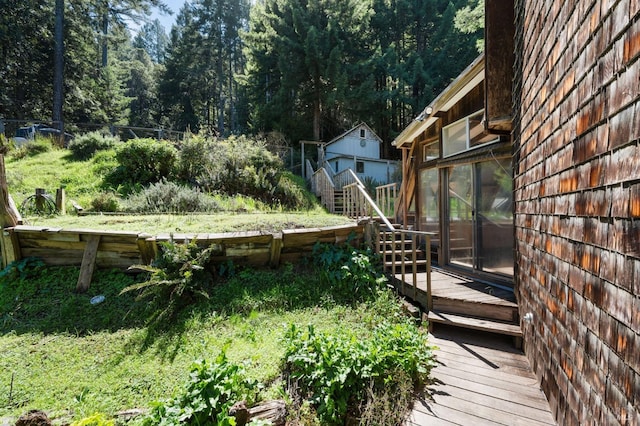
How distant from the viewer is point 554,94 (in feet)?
6.70

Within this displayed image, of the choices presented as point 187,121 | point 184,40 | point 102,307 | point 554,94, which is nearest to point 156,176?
point 102,307

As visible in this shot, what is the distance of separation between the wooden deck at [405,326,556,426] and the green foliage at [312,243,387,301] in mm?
1224

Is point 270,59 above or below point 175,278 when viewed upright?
above

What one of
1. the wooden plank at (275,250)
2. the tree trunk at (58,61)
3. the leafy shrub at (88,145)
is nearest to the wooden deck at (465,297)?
the wooden plank at (275,250)

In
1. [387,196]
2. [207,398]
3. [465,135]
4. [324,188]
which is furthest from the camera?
[324,188]

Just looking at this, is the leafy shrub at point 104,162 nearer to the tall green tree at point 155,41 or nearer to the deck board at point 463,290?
the deck board at point 463,290

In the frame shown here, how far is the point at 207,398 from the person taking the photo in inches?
78.2

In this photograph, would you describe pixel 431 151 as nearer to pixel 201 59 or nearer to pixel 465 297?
pixel 465 297

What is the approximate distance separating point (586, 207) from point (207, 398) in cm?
265

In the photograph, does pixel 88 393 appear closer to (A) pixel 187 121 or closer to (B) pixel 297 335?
(B) pixel 297 335

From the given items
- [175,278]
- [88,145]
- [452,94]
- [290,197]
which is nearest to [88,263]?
[175,278]

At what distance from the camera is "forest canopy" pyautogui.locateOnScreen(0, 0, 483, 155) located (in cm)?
1528

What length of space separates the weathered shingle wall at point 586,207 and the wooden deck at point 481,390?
7.2 inches

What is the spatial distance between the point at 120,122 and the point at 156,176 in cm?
1730
